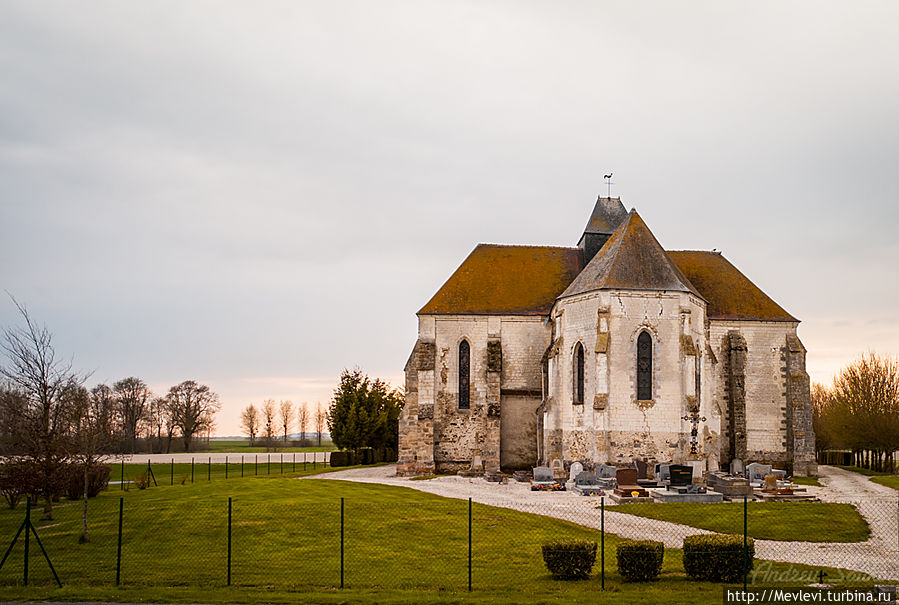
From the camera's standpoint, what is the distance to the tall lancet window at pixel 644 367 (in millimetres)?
30375

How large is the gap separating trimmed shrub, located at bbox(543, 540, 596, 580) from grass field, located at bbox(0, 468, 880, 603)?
0.85 feet

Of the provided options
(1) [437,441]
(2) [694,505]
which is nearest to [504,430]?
(1) [437,441]

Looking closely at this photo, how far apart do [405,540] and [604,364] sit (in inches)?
610

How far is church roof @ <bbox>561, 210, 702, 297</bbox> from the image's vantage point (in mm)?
30891

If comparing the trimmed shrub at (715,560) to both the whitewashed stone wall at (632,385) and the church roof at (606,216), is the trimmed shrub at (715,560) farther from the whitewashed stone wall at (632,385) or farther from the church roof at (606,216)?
the church roof at (606,216)

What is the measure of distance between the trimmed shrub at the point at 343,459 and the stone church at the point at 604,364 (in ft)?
35.9

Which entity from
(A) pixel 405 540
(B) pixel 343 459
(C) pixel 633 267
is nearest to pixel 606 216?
(C) pixel 633 267

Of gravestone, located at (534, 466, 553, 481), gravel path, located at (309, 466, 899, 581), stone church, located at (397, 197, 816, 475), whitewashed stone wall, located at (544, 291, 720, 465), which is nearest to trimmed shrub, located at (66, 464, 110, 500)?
gravel path, located at (309, 466, 899, 581)

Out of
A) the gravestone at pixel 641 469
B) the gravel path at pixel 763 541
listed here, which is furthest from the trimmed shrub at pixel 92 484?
the gravestone at pixel 641 469

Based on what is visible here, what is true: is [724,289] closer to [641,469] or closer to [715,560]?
[641,469]

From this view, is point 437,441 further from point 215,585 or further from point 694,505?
point 215,585

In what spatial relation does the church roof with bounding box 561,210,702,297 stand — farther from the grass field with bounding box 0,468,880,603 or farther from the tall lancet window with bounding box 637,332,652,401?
the grass field with bounding box 0,468,880,603

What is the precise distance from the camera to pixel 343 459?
44875mm

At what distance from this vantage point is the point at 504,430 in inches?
1412
